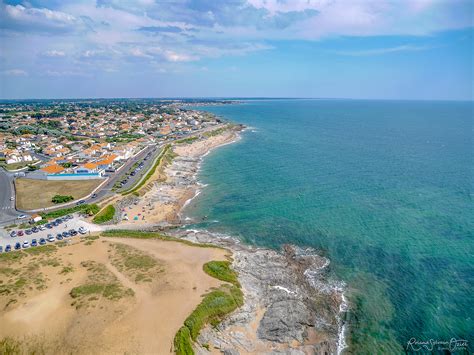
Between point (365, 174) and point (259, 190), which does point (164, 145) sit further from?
point (365, 174)

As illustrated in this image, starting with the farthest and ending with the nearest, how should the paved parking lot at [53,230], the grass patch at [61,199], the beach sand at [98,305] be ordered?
the grass patch at [61,199] → the paved parking lot at [53,230] → the beach sand at [98,305]

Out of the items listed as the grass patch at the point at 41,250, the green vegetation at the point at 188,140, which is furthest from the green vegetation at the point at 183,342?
the green vegetation at the point at 188,140

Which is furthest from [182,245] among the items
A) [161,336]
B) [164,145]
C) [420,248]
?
[164,145]

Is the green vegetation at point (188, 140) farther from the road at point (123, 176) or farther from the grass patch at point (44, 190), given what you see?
the grass patch at point (44, 190)

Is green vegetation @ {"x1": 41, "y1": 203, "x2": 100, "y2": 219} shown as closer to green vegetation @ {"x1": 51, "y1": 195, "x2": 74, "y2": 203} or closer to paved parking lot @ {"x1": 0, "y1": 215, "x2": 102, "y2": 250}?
paved parking lot @ {"x1": 0, "y1": 215, "x2": 102, "y2": 250}

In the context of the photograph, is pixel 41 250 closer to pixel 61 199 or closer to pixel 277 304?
pixel 61 199
